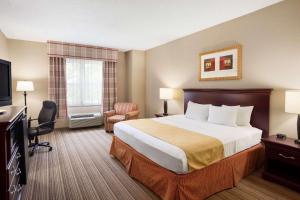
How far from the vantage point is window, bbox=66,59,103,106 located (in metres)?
5.59

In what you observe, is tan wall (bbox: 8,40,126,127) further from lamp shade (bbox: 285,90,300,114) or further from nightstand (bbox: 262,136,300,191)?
lamp shade (bbox: 285,90,300,114)

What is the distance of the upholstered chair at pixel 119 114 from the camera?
16.7 feet

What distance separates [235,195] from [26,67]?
565 cm

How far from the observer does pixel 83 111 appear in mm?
5875

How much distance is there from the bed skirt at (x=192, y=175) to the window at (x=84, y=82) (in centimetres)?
336

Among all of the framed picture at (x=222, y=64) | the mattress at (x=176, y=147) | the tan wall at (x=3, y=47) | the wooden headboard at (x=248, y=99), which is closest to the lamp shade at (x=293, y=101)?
the wooden headboard at (x=248, y=99)

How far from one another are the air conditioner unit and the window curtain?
30cm

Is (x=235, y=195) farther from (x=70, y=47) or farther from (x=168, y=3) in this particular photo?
(x=70, y=47)

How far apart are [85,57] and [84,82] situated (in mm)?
808

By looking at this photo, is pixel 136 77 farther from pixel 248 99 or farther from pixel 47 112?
pixel 248 99

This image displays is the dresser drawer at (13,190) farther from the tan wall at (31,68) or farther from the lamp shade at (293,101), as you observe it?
the tan wall at (31,68)

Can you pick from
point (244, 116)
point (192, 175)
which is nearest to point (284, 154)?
point (244, 116)

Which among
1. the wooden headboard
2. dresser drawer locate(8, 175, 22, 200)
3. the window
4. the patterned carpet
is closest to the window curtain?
the window

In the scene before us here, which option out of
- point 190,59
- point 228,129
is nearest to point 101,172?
point 228,129
